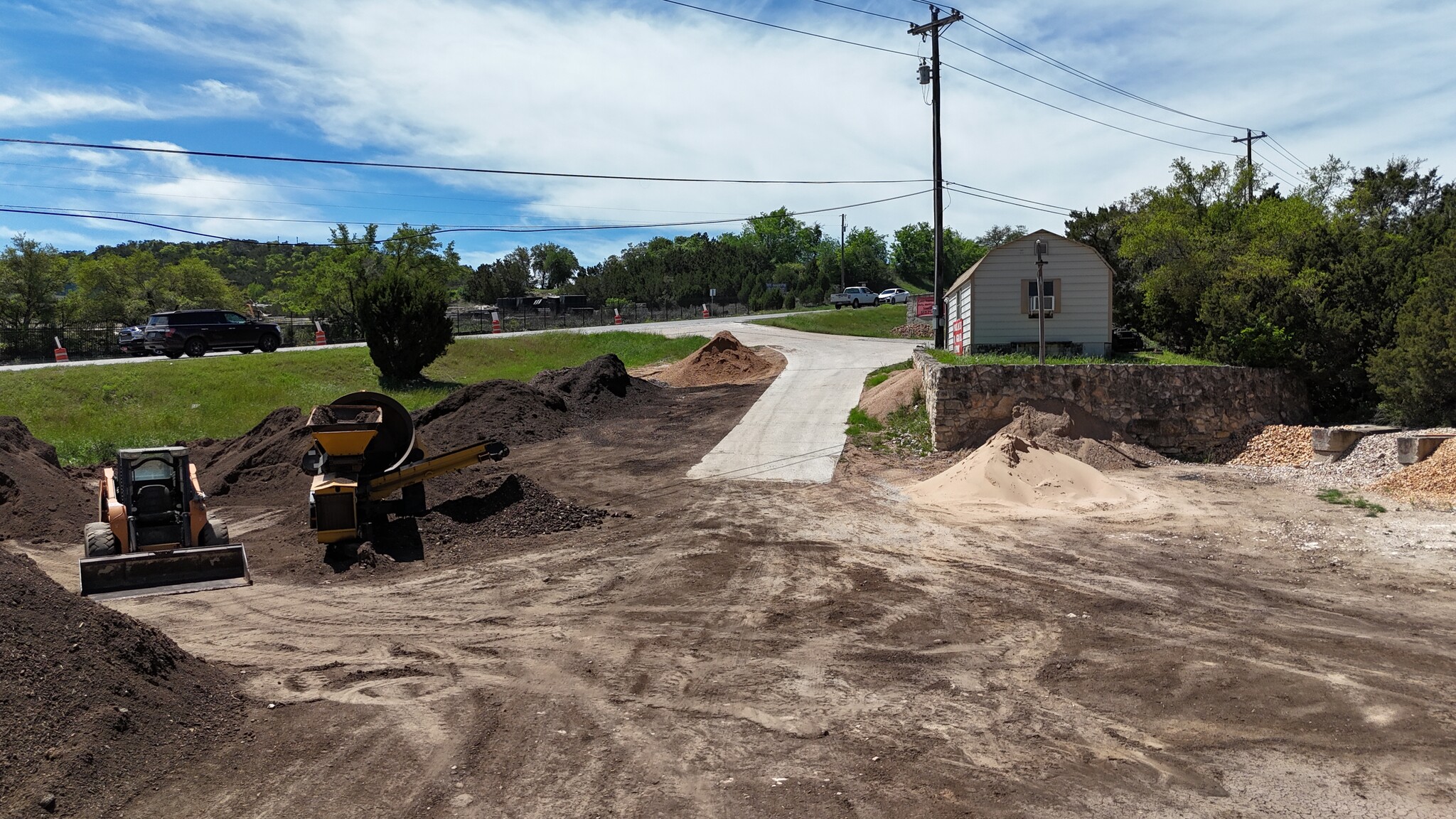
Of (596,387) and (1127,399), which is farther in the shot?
(596,387)

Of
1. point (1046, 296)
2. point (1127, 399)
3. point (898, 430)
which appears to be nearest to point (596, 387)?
point (898, 430)

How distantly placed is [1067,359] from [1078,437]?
15.4 feet

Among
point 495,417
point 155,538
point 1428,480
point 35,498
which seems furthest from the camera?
point 495,417

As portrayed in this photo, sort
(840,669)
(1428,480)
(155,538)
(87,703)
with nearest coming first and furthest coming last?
1. (87,703)
2. (840,669)
3. (155,538)
4. (1428,480)

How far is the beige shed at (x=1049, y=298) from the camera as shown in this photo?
83.0 feet

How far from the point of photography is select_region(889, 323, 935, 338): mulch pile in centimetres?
4566

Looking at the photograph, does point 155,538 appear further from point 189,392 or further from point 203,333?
point 203,333

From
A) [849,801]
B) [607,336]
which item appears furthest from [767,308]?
[849,801]

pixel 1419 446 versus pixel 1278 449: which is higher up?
pixel 1419 446

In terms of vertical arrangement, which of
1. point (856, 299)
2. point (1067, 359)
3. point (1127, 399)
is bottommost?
point (1127, 399)

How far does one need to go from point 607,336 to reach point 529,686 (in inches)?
1457

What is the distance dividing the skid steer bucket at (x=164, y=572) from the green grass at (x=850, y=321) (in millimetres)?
38159

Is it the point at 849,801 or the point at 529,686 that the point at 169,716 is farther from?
the point at 849,801

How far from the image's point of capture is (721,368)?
3122 centimetres
